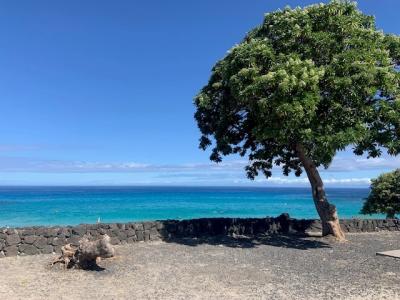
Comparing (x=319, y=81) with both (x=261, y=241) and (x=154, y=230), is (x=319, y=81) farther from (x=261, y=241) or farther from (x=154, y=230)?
(x=154, y=230)

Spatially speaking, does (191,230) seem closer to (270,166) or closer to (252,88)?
(270,166)

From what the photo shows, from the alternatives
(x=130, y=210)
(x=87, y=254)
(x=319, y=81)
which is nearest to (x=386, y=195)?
(x=319, y=81)

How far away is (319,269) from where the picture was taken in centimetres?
1253

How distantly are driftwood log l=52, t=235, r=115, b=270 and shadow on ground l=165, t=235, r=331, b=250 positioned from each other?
4705 millimetres

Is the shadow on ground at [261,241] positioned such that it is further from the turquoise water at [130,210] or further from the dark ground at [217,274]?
the turquoise water at [130,210]

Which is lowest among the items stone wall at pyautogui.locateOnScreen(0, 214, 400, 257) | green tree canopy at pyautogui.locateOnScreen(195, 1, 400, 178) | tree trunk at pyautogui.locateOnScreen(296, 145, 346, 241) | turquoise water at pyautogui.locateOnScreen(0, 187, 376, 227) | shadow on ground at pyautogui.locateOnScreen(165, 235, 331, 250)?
turquoise water at pyautogui.locateOnScreen(0, 187, 376, 227)

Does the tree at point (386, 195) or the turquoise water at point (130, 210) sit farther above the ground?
the tree at point (386, 195)

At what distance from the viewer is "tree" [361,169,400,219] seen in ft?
91.1

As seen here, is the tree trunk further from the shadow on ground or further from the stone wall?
the stone wall

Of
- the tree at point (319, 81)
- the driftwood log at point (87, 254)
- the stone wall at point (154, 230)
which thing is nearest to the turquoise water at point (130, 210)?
the stone wall at point (154, 230)

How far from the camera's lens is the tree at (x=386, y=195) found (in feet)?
91.1

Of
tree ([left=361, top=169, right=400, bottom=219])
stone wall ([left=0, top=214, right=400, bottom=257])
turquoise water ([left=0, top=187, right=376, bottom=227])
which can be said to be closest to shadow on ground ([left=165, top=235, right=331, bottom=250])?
stone wall ([left=0, top=214, right=400, bottom=257])

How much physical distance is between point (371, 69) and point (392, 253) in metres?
6.34

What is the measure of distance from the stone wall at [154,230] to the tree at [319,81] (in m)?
4.10
